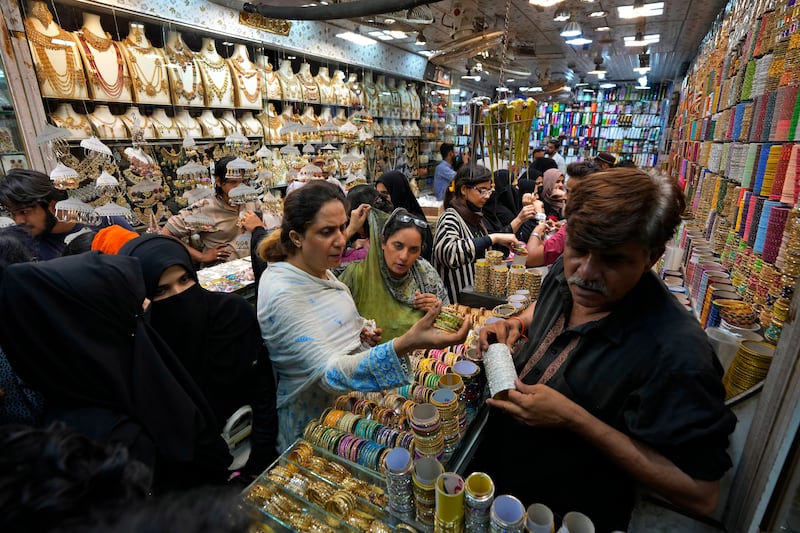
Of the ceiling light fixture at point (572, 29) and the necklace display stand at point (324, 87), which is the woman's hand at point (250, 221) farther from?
the ceiling light fixture at point (572, 29)

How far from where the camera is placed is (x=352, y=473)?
110 cm

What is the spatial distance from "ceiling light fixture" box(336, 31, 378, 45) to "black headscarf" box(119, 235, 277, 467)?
5824 mm

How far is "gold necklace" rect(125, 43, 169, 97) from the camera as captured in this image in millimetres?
3693

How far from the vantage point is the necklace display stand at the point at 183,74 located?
4.00 m

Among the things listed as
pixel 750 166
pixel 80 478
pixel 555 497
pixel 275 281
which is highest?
pixel 750 166

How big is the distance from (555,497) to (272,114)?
5460mm

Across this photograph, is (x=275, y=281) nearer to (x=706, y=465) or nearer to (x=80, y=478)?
(x=80, y=478)

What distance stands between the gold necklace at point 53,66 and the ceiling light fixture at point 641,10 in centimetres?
596

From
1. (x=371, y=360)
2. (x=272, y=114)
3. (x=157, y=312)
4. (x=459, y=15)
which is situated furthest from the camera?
(x=272, y=114)

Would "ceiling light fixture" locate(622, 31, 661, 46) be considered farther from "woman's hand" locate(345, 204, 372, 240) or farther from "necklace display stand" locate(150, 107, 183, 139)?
"necklace display stand" locate(150, 107, 183, 139)

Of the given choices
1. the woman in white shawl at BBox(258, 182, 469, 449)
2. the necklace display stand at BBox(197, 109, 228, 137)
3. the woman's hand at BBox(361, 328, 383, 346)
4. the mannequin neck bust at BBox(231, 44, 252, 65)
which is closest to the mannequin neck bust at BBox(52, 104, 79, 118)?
the necklace display stand at BBox(197, 109, 228, 137)

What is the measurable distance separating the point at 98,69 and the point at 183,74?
87 cm

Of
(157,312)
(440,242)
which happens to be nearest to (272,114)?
(440,242)

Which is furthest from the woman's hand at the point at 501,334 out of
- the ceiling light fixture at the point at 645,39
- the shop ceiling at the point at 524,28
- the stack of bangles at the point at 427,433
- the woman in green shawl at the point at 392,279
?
the ceiling light fixture at the point at 645,39
